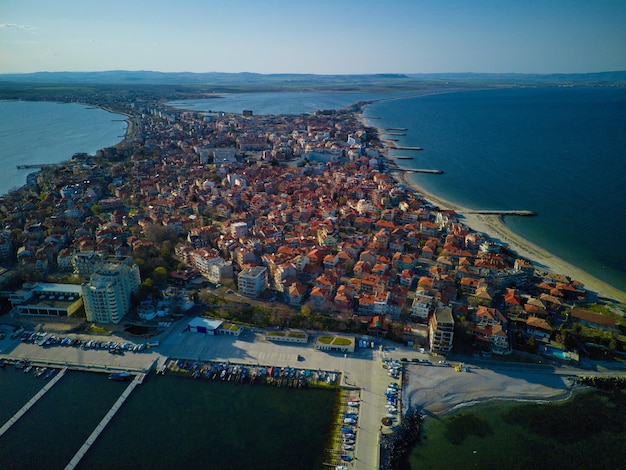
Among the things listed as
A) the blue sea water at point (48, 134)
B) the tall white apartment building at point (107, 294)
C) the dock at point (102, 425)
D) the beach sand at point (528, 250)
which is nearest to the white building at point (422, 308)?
the beach sand at point (528, 250)

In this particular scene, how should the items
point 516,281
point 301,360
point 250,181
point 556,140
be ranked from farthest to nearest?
point 556,140 < point 250,181 < point 516,281 < point 301,360

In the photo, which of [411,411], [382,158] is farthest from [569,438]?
[382,158]

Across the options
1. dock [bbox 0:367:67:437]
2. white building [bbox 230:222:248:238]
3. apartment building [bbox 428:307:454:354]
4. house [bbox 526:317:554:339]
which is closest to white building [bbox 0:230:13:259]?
dock [bbox 0:367:67:437]

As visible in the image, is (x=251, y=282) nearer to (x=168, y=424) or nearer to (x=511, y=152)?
(x=168, y=424)

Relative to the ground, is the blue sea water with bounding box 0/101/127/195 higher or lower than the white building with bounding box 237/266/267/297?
higher

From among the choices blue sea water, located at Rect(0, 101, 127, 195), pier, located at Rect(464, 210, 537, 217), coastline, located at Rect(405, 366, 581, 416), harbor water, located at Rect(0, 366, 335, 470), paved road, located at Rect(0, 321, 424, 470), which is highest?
blue sea water, located at Rect(0, 101, 127, 195)

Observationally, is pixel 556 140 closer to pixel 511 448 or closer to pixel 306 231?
pixel 306 231

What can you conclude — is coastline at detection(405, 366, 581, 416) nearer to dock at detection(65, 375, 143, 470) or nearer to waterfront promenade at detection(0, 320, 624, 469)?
waterfront promenade at detection(0, 320, 624, 469)
